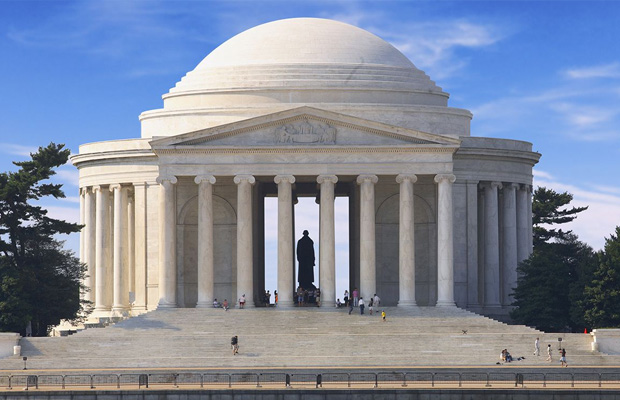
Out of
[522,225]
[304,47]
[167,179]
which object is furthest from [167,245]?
[522,225]

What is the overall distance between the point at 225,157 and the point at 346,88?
13975 mm

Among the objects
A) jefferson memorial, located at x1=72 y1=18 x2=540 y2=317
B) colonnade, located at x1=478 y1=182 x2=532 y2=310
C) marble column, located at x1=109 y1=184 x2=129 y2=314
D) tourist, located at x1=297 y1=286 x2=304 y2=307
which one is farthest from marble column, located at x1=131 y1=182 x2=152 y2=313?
colonnade, located at x1=478 y1=182 x2=532 y2=310

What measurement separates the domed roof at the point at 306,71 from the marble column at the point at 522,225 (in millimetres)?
10903

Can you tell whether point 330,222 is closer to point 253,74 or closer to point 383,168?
point 383,168

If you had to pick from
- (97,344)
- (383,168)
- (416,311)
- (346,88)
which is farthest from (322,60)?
(97,344)

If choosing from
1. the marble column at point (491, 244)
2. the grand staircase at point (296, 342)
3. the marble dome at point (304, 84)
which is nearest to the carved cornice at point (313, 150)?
the marble dome at point (304, 84)

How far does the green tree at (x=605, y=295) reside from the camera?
130250 mm

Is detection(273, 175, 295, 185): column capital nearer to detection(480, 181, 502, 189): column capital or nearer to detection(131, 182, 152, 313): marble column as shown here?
detection(131, 182, 152, 313): marble column

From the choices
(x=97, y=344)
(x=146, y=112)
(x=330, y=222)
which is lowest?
(x=97, y=344)

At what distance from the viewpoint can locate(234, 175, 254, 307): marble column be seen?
438 ft

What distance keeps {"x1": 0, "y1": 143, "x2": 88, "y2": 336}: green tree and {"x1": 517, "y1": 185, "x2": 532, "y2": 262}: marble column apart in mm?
39523

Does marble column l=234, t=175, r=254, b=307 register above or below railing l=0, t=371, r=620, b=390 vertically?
above

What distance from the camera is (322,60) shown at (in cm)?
14450

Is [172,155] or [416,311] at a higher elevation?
[172,155]
